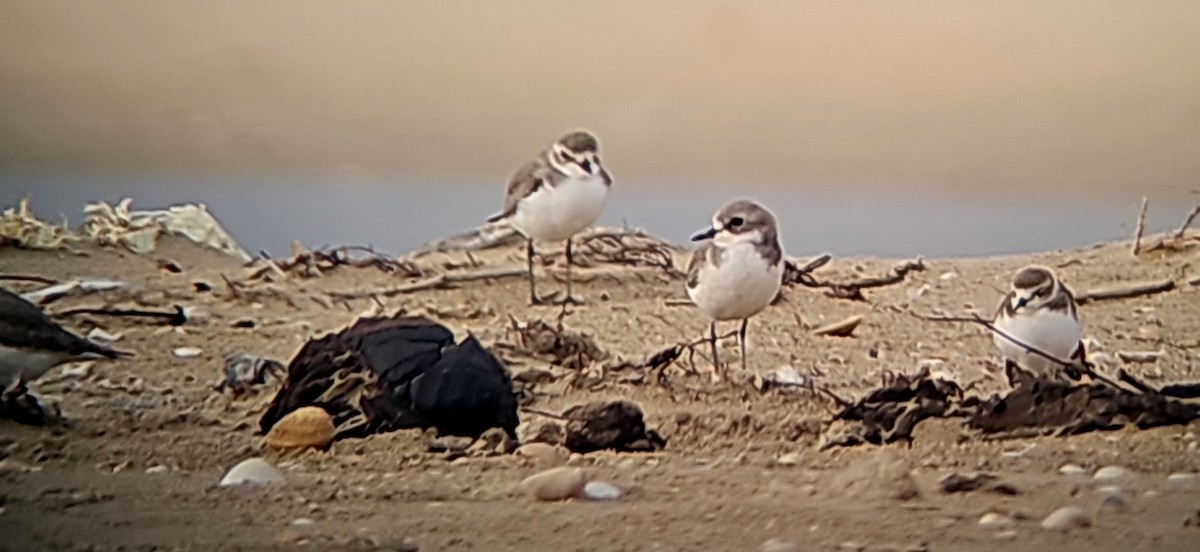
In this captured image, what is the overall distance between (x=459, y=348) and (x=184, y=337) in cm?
33

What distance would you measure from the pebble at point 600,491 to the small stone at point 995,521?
1.29ft

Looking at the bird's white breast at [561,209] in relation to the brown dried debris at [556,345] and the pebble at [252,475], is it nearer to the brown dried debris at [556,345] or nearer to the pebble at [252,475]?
the brown dried debris at [556,345]

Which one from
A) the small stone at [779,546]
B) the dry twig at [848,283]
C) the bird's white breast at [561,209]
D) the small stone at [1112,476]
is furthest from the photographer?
the dry twig at [848,283]

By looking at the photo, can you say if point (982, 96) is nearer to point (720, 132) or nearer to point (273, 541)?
point (720, 132)

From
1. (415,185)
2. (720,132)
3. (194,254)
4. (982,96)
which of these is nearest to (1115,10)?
(982,96)

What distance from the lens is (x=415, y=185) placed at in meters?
1.98

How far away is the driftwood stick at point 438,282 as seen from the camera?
205cm

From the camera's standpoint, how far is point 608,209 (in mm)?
2051

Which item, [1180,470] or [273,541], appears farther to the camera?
[1180,470]

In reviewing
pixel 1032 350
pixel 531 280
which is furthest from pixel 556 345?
pixel 1032 350

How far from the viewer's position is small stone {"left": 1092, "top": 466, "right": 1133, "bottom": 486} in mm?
1921

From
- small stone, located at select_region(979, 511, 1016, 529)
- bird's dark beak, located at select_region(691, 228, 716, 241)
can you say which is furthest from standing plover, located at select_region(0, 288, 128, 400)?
small stone, located at select_region(979, 511, 1016, 529)

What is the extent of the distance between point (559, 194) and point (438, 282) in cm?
20

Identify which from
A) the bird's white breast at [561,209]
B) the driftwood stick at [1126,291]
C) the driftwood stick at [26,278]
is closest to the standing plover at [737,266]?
the bird's white breast at [561,209]
